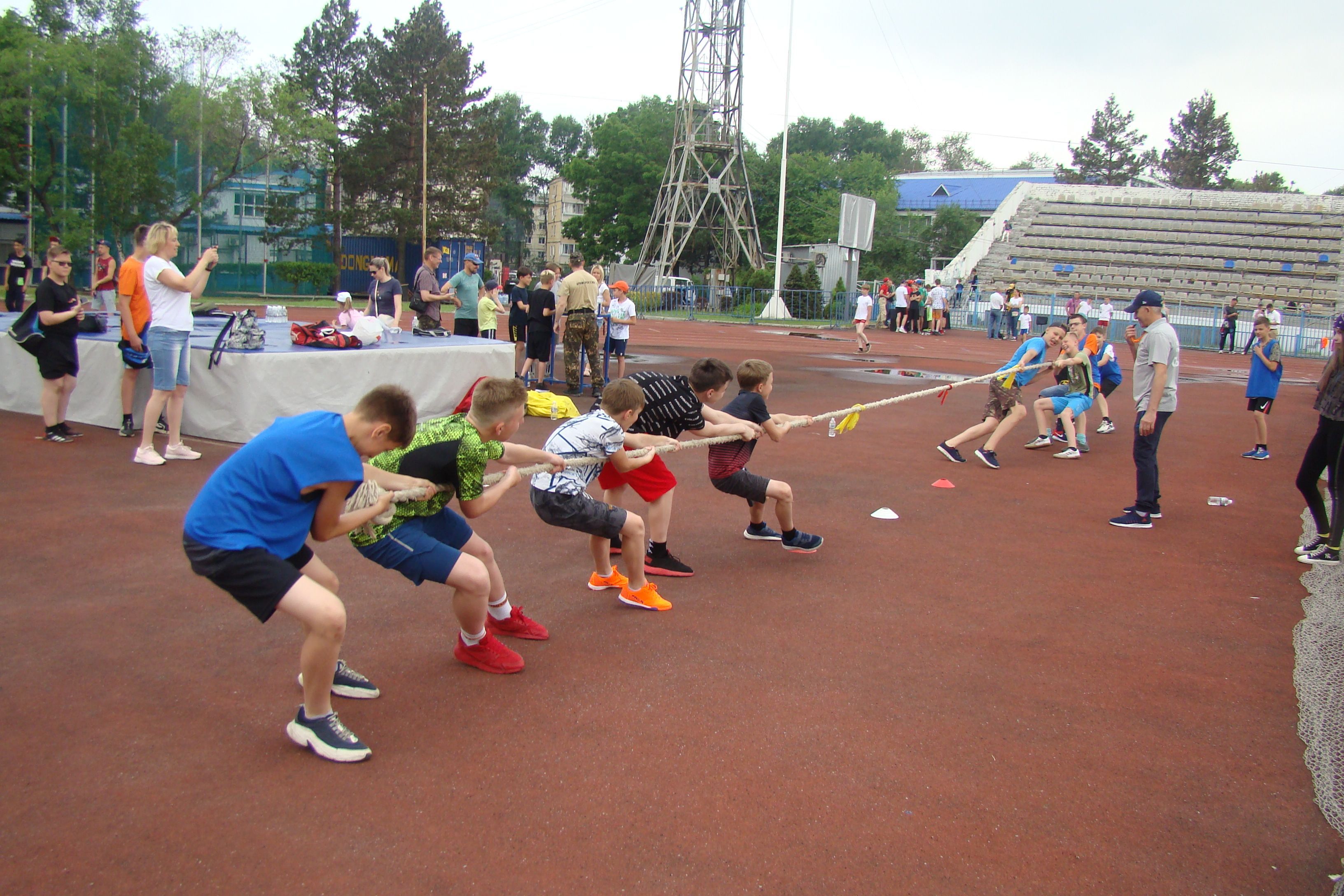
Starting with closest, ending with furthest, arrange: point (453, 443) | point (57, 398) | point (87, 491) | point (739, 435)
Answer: point (453, 443) < point (739, 435) < point (87, 491) < point (57, 398)

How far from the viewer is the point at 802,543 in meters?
6.58

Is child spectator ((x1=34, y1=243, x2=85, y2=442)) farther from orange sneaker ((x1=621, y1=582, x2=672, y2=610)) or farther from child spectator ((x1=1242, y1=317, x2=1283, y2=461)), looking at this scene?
child spectator ((x1=1242, y1=317, x2=1283, y2=461))

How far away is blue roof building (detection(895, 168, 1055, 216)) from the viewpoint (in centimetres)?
7988

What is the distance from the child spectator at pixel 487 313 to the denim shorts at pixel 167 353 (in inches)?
216

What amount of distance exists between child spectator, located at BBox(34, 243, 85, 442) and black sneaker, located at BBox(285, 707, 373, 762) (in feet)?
21.7

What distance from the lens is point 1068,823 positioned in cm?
333

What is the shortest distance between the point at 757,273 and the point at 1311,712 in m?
37.5

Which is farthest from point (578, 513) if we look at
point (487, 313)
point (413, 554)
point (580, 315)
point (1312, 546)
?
point (487, 313)

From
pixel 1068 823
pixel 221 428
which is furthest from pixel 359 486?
pixel 221 428

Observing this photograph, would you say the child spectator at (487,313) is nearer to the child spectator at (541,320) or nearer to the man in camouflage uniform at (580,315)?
the child spectator at (541,320)

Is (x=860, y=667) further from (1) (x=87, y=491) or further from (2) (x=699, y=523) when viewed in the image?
(1) (x=87, y=491)

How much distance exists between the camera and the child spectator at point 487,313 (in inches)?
529

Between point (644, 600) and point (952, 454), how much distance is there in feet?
18.7

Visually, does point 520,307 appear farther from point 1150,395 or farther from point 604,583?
point 1150,395
